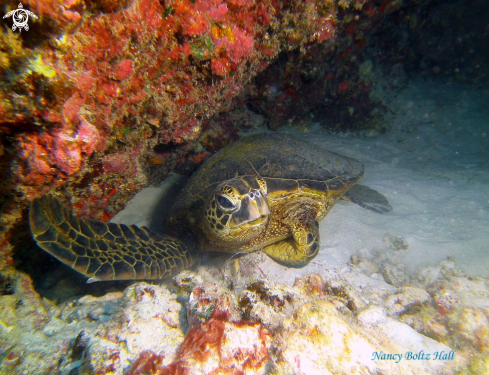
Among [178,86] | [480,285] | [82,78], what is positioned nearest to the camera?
[82,78]

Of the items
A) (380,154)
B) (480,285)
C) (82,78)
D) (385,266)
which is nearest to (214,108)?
(82,78)

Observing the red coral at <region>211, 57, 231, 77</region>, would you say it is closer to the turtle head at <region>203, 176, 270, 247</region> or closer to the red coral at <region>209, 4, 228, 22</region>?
the red coral at <region>209, 4, 228, 22</region>

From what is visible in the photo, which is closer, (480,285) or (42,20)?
(42,20)

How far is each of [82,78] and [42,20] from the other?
0.34 meters

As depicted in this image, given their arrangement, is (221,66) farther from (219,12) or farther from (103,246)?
(103,246)

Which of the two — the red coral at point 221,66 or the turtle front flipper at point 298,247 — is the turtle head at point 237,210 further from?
the red coral at point 221,66

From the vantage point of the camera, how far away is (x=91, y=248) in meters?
2.08

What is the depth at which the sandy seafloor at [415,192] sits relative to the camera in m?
2.71

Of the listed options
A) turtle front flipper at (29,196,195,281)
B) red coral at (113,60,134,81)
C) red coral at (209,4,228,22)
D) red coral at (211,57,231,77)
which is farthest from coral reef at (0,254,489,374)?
red coral at (209,4,228,22)

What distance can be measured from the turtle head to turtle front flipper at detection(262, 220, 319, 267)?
0.54 meters

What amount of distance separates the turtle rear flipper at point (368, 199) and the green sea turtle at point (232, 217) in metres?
0.01

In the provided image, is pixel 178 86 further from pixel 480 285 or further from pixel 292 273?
pixel 480 285

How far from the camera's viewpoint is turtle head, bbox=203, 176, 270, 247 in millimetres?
2229

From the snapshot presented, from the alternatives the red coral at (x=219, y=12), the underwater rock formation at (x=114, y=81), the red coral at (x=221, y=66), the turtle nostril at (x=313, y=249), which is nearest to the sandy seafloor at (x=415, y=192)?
the turtle nostril at (x=313, y=249)
